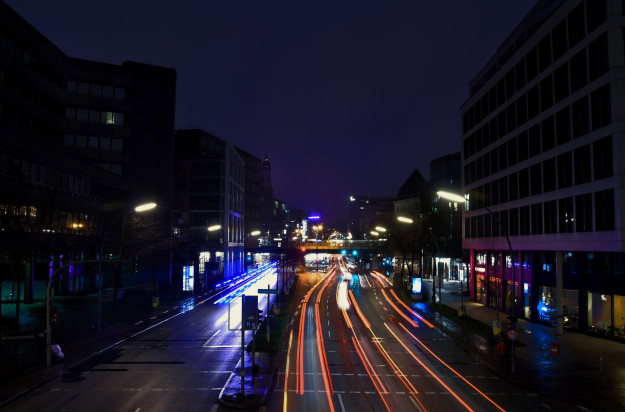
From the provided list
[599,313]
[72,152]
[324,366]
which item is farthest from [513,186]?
[72,152]

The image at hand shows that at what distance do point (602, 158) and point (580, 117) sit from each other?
4.41 meters

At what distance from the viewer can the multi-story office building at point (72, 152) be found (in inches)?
1625

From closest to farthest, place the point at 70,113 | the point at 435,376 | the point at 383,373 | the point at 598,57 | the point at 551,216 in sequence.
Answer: the point at 435,376
the point at 383,373
the point at 598,57
the point at 551,216
the point at 70,113

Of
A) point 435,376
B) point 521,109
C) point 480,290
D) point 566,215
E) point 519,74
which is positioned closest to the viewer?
point 435,376

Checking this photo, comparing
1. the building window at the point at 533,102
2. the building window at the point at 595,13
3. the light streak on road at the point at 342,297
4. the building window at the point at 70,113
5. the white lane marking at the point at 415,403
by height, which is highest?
the building window at the point at 70,113

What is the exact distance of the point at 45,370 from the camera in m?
25.3

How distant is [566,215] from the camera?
38406mm

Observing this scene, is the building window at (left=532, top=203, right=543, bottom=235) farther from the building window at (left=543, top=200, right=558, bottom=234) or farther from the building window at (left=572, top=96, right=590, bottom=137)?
the building window at (left=572, top=96, right=590, bottom=137)

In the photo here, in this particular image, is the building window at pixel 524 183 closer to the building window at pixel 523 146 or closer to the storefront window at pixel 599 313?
the building window at pixel 523 146

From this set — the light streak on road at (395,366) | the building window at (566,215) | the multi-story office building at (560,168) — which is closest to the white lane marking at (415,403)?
the light streak on road at (395,366)

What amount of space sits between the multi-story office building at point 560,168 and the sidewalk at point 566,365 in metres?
2.51

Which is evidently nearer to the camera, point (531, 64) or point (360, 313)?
point (531, 64)

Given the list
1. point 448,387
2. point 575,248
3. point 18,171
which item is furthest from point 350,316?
point 18,171

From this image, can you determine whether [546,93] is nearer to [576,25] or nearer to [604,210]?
[576,25]
